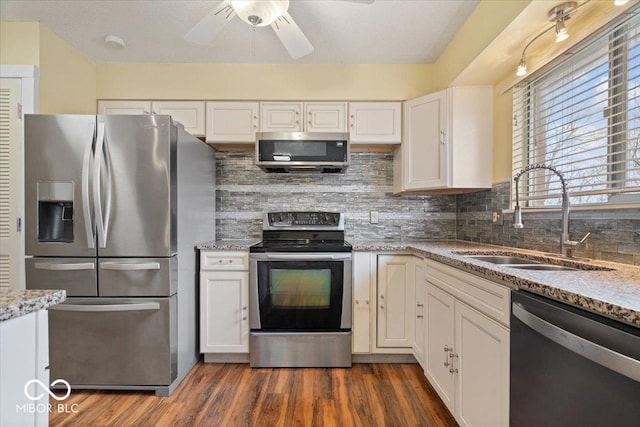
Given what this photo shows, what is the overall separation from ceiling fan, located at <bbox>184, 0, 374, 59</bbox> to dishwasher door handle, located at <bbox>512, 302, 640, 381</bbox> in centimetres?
156

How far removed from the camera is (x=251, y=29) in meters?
2.10

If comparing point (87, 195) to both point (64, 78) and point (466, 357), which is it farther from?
point (466, 357)

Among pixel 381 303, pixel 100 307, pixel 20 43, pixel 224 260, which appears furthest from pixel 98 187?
pixel 381 303

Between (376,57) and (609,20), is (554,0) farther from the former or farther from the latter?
(376,57)

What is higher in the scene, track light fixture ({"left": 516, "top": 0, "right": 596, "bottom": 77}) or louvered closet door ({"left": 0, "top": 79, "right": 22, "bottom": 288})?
track light fixture ({"left": 516, "top": 0, "right": 596, "bottom": 77})

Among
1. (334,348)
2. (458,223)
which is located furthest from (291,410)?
(458,223)

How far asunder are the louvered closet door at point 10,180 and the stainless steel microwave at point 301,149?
1.68 metres

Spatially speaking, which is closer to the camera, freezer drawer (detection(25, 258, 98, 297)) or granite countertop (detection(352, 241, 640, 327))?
granite countertop (detection(352, 241, 640, 327))

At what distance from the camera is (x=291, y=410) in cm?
172

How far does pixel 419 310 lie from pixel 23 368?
203cm

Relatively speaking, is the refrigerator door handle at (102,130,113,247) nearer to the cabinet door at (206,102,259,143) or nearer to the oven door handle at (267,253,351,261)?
the cabinet door at (206,102,259,143)

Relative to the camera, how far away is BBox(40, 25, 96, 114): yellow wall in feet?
7.02

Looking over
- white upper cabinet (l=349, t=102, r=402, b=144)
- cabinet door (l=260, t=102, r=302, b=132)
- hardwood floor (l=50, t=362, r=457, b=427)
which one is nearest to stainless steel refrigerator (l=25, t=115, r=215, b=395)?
hardwood floor (l=50, t=362, r=457, b=427)

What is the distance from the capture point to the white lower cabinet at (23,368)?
2.07 ft
